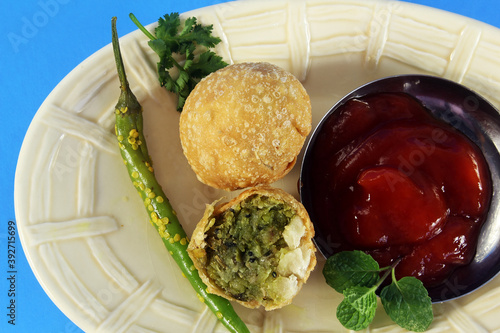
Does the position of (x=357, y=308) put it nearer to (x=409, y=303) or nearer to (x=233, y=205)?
(x=409, y=303)

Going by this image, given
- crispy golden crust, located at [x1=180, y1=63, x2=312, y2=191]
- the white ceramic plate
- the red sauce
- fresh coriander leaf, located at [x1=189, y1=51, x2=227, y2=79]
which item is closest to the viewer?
crispy golden crust, located at [x1=180, y1=63, x2=312, y2=191]

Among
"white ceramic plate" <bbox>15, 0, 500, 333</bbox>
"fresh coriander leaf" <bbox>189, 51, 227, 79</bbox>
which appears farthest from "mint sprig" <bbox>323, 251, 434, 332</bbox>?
"fresh coriander leaf" <bbox>189, 51, 227, 79</bbox>

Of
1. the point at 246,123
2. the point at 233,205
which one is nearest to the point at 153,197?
the point at 233,205

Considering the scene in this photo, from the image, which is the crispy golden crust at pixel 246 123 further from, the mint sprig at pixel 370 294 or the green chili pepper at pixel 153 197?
the mint sprig at pixel 370 294

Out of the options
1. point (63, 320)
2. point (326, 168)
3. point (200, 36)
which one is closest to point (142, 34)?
point (200, 36)

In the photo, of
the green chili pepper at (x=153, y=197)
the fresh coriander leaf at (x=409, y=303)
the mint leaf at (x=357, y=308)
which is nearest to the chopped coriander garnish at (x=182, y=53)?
the green chili pepper at (x=153, y=197)

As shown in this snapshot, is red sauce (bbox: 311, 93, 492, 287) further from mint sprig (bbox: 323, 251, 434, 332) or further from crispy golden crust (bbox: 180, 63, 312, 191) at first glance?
crispy golden crust (bbox: 180, 63, 312, 191)
